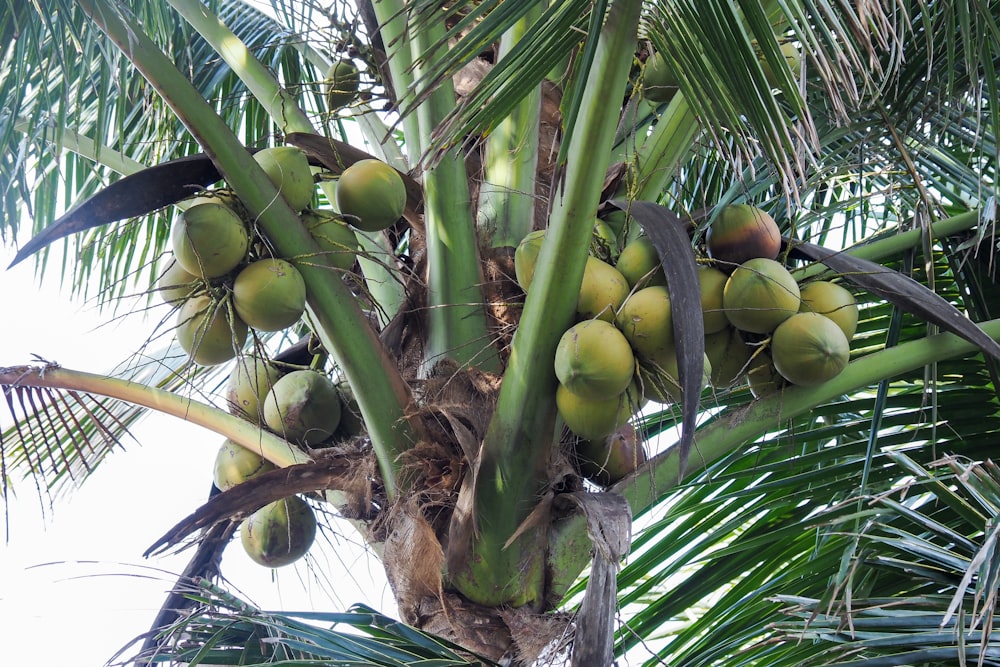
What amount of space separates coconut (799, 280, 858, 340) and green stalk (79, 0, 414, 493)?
702 mm

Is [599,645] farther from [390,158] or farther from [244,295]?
[390,158]

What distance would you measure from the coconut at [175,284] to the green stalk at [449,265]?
17.8 inches

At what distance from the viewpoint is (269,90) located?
7.10 feet

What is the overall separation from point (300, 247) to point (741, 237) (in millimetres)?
720

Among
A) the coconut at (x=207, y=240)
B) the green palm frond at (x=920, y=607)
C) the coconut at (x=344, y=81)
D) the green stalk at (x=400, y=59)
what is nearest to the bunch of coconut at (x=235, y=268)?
the coconut at (x=207, y=240)

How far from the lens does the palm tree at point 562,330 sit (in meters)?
1.41

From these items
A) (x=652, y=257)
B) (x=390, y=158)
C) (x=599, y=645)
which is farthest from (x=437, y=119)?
(x=599, y=645)

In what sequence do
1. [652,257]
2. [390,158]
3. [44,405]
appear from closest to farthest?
[652,257] < [44,405] < [390,158]

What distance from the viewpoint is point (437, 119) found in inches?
77.9

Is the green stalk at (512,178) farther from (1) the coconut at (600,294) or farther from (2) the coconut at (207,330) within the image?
(2) the coconut at (207,330)

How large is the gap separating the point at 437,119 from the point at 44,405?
0.90 meters

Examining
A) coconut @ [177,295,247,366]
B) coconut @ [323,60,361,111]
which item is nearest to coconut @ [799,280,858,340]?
coconut @ [177,295,247,366]

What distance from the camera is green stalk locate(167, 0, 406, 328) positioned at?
2119 millimetres

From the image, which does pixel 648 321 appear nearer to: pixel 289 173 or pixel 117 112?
pixel 289 173
